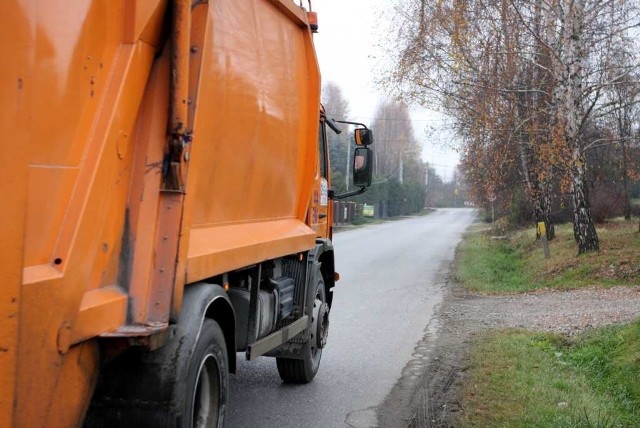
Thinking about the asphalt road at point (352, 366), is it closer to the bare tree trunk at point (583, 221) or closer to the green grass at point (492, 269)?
the green grass at point (492, 269)

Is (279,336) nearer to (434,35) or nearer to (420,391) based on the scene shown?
(420,391)

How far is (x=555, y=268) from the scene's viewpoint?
702 inches

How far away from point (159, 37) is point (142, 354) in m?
1.45

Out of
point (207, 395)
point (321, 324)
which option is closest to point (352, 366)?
point (321, 324)

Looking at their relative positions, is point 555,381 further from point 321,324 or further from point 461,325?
point 461,325

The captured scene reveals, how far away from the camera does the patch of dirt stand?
20.7ft

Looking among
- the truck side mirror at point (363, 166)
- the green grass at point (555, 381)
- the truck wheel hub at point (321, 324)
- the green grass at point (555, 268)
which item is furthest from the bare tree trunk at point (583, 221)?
the truck wheel hub at point (321, 324)

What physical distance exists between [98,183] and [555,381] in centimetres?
522

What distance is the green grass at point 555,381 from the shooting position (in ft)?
A: 18.9

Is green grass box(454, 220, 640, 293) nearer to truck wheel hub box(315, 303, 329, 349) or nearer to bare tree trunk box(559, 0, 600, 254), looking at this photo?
bare tree trunk box(559, 0, 600, 254)

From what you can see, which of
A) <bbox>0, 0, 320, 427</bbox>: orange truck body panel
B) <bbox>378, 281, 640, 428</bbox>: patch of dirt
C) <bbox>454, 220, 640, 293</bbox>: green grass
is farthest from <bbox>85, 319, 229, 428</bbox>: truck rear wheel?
<bbox>454, 220, 640, 293</bbox>: green grass

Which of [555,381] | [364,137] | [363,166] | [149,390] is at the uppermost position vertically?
[364,137]

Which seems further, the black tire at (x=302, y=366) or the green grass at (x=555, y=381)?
the black tire at (x=302, y=366)

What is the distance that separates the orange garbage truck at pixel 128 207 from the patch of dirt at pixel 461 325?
1.70 meters
